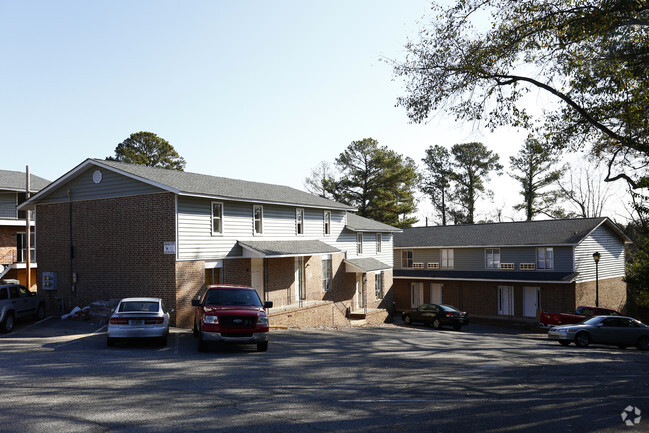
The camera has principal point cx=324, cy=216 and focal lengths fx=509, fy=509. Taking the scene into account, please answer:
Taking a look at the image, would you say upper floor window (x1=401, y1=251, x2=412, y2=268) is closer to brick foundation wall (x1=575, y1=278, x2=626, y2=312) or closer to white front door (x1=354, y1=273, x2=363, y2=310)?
white front door (x1=354, y1=273, x2=363, y2=310)

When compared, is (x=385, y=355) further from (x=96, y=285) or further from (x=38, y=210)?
(x=38, y=210)

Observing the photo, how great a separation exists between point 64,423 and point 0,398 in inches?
98.3

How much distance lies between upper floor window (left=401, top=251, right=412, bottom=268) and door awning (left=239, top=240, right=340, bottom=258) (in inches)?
607

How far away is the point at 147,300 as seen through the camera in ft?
54.2

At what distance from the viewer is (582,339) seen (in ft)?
72.6

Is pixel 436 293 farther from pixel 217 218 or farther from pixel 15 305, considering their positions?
pixel 15 305

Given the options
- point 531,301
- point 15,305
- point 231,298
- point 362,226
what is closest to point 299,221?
point 362,226

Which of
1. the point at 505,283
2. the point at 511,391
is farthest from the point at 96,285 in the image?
the point at 505,283

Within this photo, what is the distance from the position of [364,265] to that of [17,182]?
24.5 m

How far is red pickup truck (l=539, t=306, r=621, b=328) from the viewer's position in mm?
28047

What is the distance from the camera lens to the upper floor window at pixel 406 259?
145ft

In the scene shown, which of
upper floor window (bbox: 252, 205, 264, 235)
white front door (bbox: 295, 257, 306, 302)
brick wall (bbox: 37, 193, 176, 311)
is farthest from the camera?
white front door (bbox: 295, 257, 306, 302)

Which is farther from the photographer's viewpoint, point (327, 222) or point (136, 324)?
point (327, 222)

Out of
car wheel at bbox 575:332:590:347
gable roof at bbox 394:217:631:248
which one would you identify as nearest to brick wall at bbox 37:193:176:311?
car wheel at bbox 575:332:590:347
